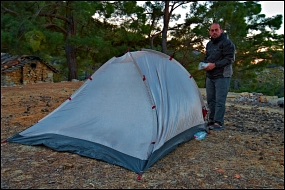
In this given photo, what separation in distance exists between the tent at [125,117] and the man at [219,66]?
0.63 metres

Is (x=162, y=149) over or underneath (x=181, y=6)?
underneath

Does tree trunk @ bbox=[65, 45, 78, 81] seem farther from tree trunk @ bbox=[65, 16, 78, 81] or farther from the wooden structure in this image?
the wooden structure

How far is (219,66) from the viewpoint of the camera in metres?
3.77

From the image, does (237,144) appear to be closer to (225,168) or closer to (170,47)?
(225,168)

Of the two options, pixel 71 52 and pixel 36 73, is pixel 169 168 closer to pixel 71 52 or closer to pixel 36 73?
pixel 71 52

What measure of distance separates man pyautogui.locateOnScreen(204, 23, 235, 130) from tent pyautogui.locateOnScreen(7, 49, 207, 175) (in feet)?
2.07

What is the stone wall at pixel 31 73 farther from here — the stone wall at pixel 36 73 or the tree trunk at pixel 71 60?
the tree trunk at pixel 71 60

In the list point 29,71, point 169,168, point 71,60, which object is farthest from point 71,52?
point 169,168

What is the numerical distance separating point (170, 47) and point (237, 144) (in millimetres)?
10818

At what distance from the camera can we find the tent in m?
2.70

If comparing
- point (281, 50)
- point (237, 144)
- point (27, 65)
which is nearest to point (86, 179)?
point (237, 144)

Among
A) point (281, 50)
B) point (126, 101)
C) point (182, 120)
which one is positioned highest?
point (281, 50)

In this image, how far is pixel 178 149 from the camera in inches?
122

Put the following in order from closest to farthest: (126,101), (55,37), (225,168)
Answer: (225,168), (126,101), (55,37)
